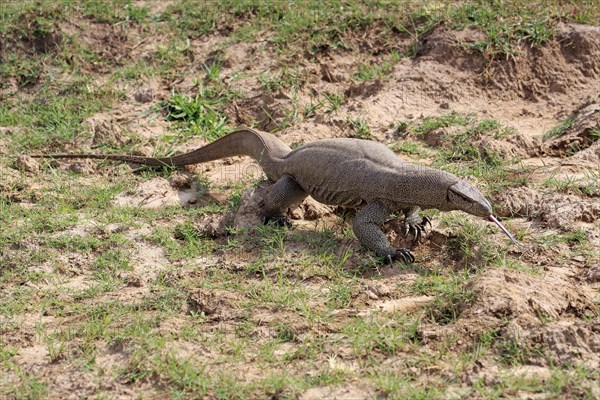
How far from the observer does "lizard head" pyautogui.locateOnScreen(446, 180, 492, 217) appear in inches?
252

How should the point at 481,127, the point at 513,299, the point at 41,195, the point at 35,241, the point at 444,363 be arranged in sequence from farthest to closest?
1. the point at 481,127
2. the point at 41,195
3. the point at 35,241
4. the point at 513,299
5. the point at 444,363

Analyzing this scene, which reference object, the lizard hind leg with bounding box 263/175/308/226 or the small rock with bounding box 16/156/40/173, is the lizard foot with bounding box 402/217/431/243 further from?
the small rock with bounding box 16/156/40/173

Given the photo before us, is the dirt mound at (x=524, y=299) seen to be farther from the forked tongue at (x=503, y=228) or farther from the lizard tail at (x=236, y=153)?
the lizard tail at (x=236, y=153)

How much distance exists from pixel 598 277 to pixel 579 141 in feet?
8.03

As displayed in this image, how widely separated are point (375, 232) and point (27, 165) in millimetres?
3607

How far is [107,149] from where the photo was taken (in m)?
8.72

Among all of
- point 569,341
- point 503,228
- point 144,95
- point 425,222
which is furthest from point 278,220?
point 144,95

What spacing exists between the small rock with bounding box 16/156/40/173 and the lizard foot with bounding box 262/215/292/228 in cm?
247

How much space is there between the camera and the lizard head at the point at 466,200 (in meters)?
6.40

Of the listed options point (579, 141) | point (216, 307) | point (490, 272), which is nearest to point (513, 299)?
point (490, 272)

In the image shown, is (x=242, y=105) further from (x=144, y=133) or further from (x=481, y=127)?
(x=481, y=127)

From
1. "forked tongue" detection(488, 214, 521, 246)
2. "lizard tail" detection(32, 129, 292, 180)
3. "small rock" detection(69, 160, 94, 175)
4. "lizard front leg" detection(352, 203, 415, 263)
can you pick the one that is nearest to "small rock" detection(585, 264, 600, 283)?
"forked tongue" detection(488, 214, 521, 246)

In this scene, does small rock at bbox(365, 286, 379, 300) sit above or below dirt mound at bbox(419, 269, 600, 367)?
below

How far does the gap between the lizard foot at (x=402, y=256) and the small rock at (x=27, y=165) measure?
373cm
